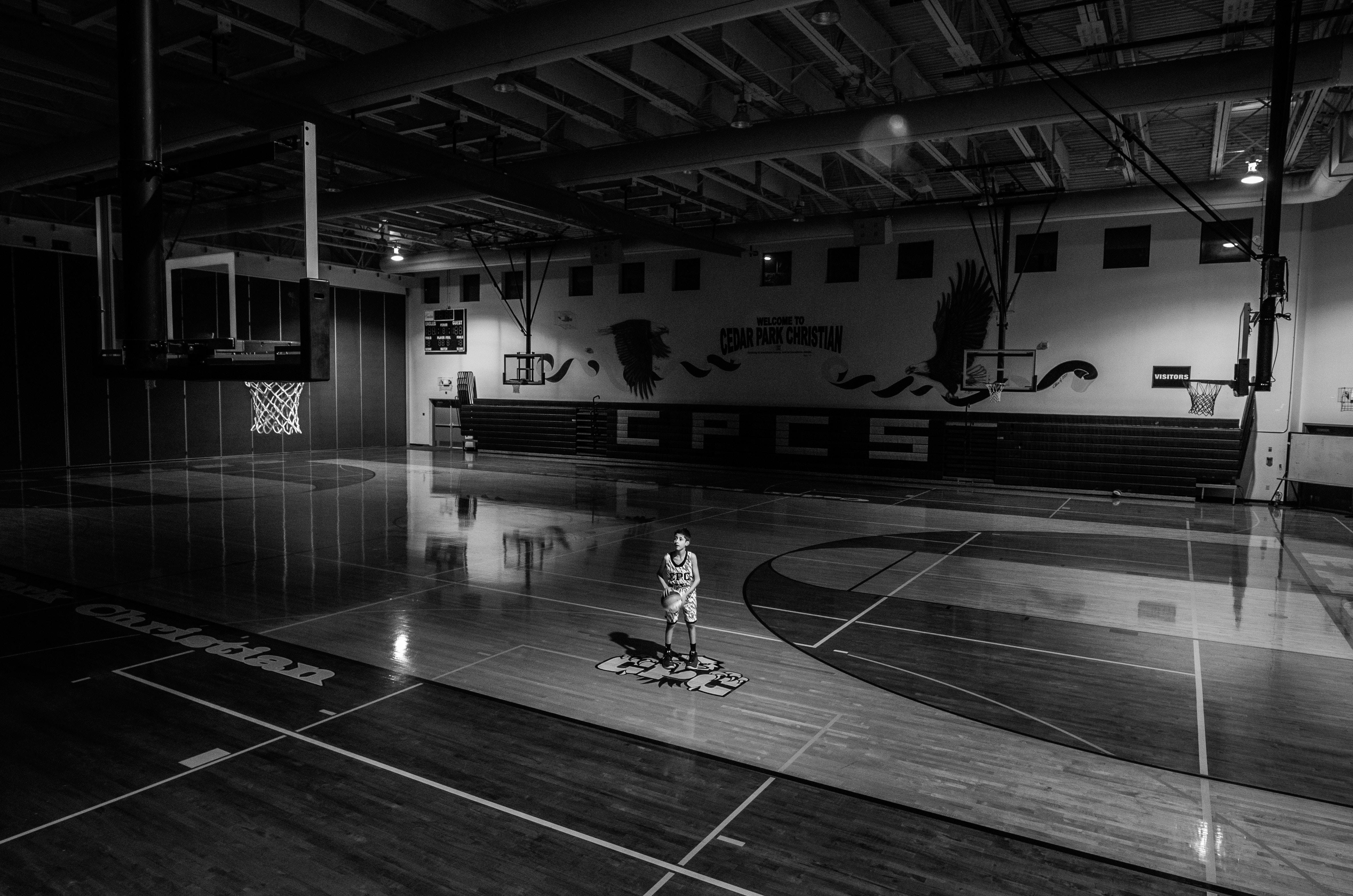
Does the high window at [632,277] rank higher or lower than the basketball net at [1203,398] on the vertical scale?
higher

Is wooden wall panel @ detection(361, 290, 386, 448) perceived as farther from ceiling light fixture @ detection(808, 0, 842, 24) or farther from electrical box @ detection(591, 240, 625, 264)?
ceiling light fixture @ detection(808, 0, 842, 24)

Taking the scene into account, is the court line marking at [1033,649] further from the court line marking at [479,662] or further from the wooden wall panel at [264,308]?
the wooden wall panel at [264,308]

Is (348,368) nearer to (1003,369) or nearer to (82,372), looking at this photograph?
(82,372)

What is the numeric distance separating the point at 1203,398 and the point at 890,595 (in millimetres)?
10862

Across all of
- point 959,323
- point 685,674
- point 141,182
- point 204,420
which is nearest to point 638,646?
point 685,674

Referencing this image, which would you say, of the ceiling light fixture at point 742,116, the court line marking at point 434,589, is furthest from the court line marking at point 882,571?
the ceiling light fixture at point 742,116

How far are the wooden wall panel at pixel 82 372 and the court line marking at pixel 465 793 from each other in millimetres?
16279

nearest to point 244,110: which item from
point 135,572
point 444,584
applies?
point 135,572

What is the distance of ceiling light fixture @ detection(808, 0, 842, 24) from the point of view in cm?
821

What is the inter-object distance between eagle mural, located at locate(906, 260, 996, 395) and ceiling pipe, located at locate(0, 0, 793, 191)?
33.7 ft

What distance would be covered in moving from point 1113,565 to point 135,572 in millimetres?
10728

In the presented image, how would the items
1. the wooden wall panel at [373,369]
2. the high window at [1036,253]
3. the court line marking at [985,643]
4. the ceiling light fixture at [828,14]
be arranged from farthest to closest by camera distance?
1. the wooden wall panel at [373,369]
2. the high window at [1036,253]
3. the ceiling light fixture at [828,14]
4. the court line marking at [985,643]

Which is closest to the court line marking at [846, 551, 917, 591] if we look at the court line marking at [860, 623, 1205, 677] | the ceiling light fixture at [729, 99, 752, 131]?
the court line marking at [860, 623, 1205, 677]

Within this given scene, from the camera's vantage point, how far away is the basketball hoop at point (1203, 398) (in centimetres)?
1541
